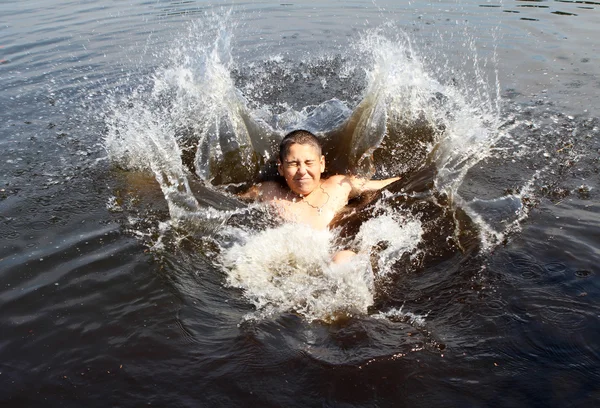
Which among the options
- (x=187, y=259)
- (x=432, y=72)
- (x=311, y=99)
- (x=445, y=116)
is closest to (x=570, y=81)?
(x=432, y=72)

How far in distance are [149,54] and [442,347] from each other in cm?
972


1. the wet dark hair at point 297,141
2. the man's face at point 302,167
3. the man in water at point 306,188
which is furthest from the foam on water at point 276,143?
the wet dark hair at point 297,141

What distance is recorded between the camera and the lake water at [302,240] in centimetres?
321

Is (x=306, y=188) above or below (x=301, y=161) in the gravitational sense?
below

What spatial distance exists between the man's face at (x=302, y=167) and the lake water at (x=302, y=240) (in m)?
0.46

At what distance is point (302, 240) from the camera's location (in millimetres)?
4836

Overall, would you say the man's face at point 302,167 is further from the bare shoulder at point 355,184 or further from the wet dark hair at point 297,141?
the bare shoulder at point 355,184

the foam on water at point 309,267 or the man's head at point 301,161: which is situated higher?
the man's head at point 301,161

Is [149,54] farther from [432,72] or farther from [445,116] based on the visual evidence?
[445,116]

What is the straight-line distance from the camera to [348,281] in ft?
13.6

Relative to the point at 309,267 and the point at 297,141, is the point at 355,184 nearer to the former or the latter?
the point at 297,141

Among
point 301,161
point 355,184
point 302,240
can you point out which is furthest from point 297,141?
point 302,240

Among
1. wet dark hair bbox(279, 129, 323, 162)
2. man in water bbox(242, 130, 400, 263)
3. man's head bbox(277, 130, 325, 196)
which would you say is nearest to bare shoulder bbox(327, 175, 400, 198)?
man in water bbox(242, 130, 400, 263)

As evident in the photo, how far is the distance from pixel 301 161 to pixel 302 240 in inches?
37.1
